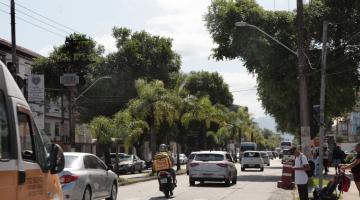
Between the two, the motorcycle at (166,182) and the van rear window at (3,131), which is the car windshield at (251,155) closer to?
the motorcycle at (166,182)

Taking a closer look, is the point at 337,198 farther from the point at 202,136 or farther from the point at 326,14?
the point at 202,136

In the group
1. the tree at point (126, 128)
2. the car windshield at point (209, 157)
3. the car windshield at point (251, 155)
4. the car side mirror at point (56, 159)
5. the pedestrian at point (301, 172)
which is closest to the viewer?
the car side mirror at point (56, 159)

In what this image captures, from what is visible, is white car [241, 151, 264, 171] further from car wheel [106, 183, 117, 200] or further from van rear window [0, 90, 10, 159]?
van rear window [0, 90, 10, 159]

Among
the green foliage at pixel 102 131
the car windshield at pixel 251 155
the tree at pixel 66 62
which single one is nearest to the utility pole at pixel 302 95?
the green foliage at pixel 102 131

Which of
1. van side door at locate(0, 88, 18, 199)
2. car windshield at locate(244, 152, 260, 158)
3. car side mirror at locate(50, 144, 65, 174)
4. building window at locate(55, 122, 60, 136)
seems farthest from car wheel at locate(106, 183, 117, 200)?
building window at locate(55, 122, 60, 136)

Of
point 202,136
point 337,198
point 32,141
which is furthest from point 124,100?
point 32,141

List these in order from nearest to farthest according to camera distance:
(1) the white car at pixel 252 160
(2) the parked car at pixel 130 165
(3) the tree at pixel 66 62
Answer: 1. (2) the parked car at pixel 130 165
2. (1) the white car at pixel 252 160
3. (3) the tree at pixel 66 62

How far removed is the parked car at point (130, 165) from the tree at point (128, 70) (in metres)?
11.4

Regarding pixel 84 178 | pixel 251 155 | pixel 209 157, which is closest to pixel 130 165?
Answer: pixel 251 155

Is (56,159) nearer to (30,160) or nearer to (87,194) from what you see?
(30,160)

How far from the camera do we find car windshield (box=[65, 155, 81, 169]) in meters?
14.9

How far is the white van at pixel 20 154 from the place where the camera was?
571 centimetres

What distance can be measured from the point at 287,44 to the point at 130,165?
16050 mm

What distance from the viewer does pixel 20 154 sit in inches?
237
